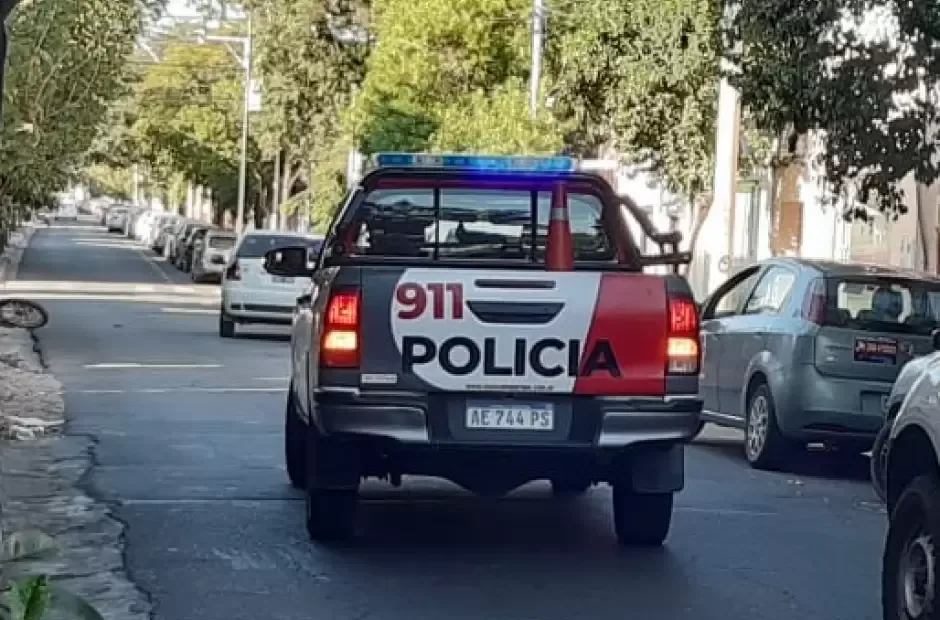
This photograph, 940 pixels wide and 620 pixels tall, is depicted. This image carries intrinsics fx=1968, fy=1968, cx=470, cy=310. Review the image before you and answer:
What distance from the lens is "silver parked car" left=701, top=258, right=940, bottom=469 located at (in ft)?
45.4

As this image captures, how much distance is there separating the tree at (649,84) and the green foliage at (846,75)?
10.4m

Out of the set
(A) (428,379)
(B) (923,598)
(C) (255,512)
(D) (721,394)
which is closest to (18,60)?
(D) (721,394)

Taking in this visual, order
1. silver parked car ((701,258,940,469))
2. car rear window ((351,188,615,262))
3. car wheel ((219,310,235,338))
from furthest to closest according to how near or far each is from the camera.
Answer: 1. car wheel ((219,310,235,338))
2. silver parked car ((701,258,940,469))
3. car rear window ((351,188,615,262))

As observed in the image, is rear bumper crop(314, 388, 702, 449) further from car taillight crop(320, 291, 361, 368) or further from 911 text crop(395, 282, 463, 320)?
911 text crop(395, 282, 463, 320)

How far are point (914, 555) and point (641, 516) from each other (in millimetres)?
3106

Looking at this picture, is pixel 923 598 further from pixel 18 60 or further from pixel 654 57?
pixel 654 57

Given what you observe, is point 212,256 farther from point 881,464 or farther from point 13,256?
point 881,464

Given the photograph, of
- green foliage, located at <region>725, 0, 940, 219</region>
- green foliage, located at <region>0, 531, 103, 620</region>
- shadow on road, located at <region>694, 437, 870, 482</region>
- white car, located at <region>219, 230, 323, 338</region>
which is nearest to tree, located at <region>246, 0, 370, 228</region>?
white car, located at <region>219, 230, 323, 338</region>

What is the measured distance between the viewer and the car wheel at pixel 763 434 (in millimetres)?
14148

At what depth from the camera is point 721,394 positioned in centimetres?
1552

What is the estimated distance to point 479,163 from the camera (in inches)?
417

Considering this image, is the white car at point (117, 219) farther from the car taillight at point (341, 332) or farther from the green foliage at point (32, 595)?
the green foliage at point (32, 595)

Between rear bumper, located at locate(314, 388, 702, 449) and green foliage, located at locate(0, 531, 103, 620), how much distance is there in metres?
3.77

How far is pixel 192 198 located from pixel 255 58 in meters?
52.4
